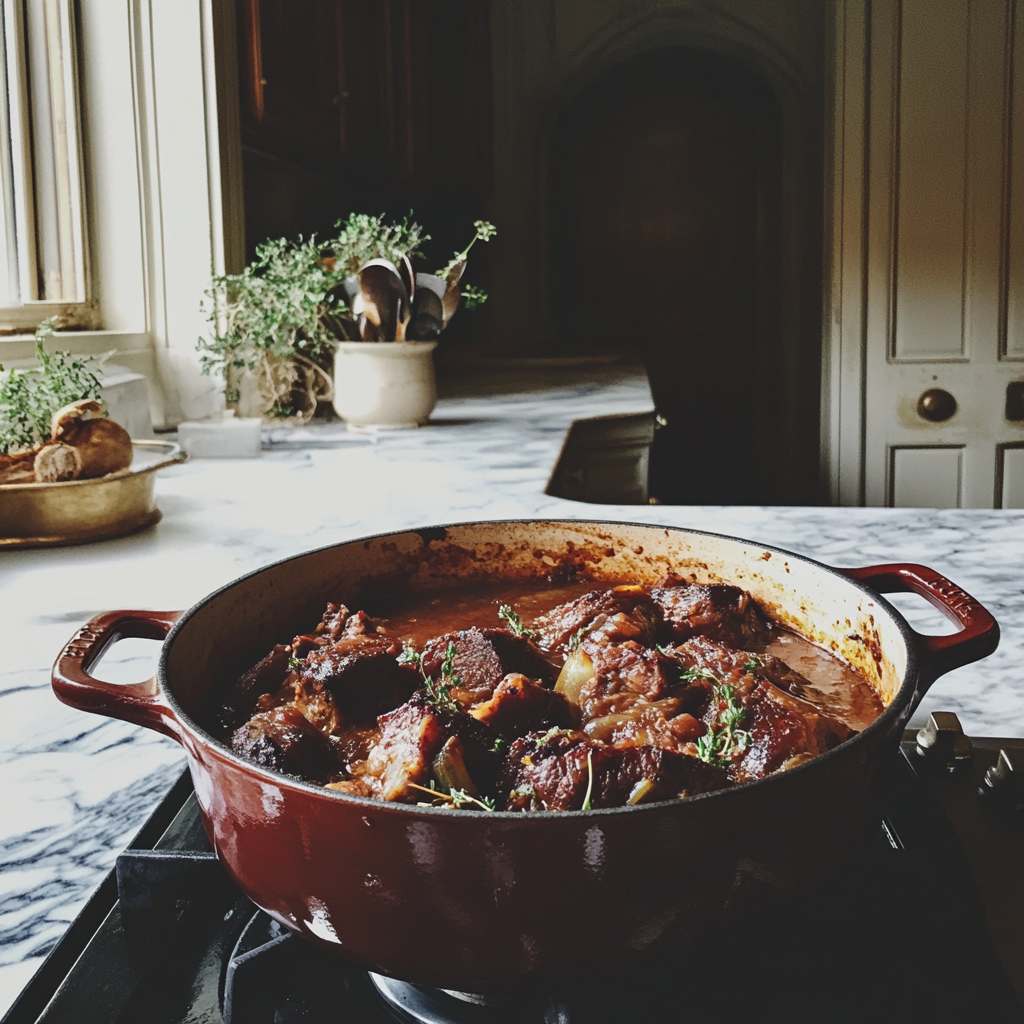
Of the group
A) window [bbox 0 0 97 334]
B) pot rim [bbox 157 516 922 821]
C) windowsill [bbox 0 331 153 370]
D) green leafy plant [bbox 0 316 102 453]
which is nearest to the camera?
pot rim [bbox 157 516 922 821]

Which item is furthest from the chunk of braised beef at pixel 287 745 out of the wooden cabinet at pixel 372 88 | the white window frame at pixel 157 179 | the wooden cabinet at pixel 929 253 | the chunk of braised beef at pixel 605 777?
the wooden cabinet at pixel 929 253

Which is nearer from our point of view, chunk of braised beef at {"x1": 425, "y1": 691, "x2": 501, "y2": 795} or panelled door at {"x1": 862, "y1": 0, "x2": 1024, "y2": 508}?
chunk of braised beef at {"x1": 425, "y1": 691, "x2": 501, "y2": 795}

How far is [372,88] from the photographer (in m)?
3.44

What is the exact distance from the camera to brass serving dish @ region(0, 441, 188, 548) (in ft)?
4.23

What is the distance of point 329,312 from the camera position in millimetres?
2486

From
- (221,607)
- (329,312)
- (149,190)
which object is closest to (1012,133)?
(329,312)

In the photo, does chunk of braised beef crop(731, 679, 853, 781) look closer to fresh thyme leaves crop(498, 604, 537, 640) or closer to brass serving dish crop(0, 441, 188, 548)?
fresh thyme leaves crop(498, 604, 537, 640)

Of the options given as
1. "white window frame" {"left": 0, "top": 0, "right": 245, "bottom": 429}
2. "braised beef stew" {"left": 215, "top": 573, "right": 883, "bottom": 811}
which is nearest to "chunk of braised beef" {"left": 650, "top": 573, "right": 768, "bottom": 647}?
"braised beef stew" {"left": 215, "top": 573, "right": 883, "bottom": 811}

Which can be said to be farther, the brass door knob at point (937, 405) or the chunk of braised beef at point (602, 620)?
the brass door knob at point (937, 405)

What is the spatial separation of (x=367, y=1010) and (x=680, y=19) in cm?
512

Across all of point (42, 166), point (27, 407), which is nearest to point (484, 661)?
point (27, 407)

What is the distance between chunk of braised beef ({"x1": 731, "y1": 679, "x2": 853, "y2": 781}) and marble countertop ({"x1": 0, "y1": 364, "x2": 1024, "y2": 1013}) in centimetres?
27

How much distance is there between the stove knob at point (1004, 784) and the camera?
59cm

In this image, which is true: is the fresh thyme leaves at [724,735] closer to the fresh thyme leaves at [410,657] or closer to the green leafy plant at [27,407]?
the fresh thyme leaves at [410,657]
